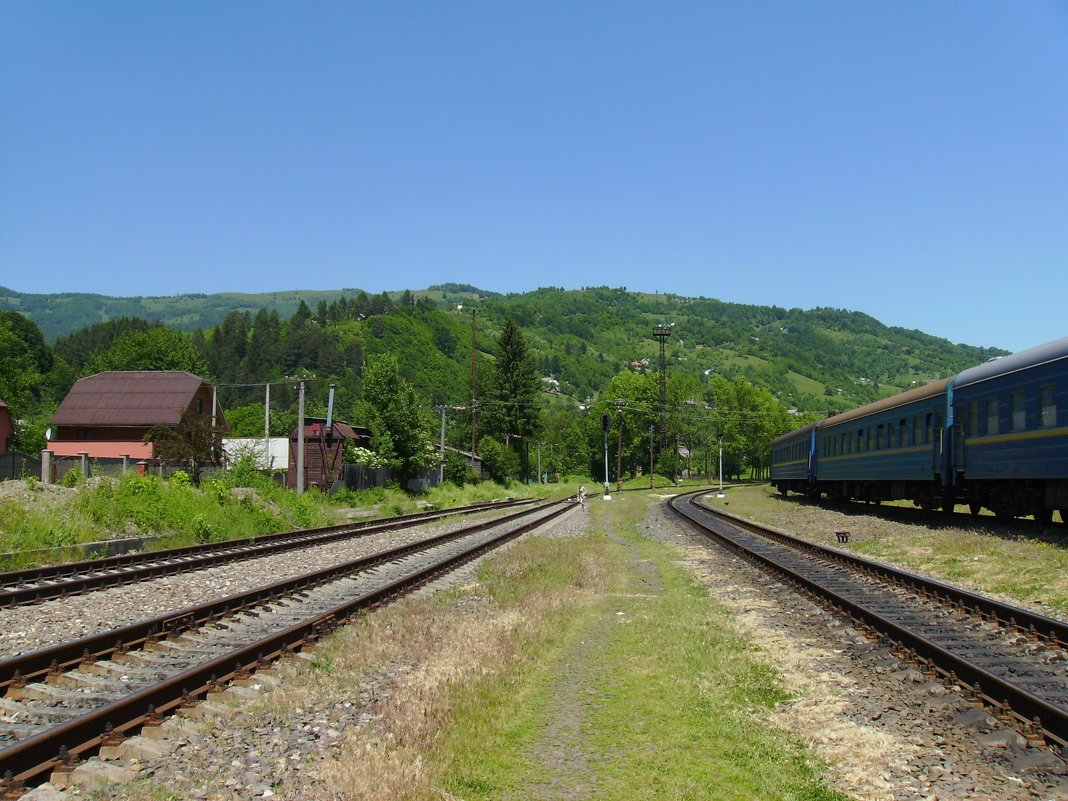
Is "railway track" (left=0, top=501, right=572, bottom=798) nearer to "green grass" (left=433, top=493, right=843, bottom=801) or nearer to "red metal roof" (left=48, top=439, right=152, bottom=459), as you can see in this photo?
"green grass" (left=433, top=493, right=843, bottom=801)

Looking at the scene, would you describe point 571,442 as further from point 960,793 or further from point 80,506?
point 960,793

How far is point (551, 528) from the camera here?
28.6 meters

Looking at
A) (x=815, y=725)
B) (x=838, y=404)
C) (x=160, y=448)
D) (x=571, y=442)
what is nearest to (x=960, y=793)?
(x=815, y=725)

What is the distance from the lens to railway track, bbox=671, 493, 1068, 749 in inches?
245

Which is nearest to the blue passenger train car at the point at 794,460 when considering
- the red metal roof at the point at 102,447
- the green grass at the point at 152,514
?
the green grass at the point at 152,514

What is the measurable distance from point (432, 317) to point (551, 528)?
16189 cm

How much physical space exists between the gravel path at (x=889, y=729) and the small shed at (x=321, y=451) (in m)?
37.5

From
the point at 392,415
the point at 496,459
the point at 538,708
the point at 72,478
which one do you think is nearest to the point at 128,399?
the point at 392,415

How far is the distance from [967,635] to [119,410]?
179 feet

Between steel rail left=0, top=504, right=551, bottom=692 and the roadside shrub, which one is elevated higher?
the roadside shrub

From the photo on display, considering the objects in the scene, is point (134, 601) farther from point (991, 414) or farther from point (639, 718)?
point (991, 414)

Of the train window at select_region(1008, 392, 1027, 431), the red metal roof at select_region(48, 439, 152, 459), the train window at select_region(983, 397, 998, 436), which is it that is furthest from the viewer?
the red metal roof at select_region(48, 439, 152, 459)

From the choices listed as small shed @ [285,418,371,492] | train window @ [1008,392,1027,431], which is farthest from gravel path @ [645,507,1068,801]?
small shed @ [285,418,371,492]

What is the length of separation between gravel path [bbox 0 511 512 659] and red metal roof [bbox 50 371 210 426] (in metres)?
39.1
